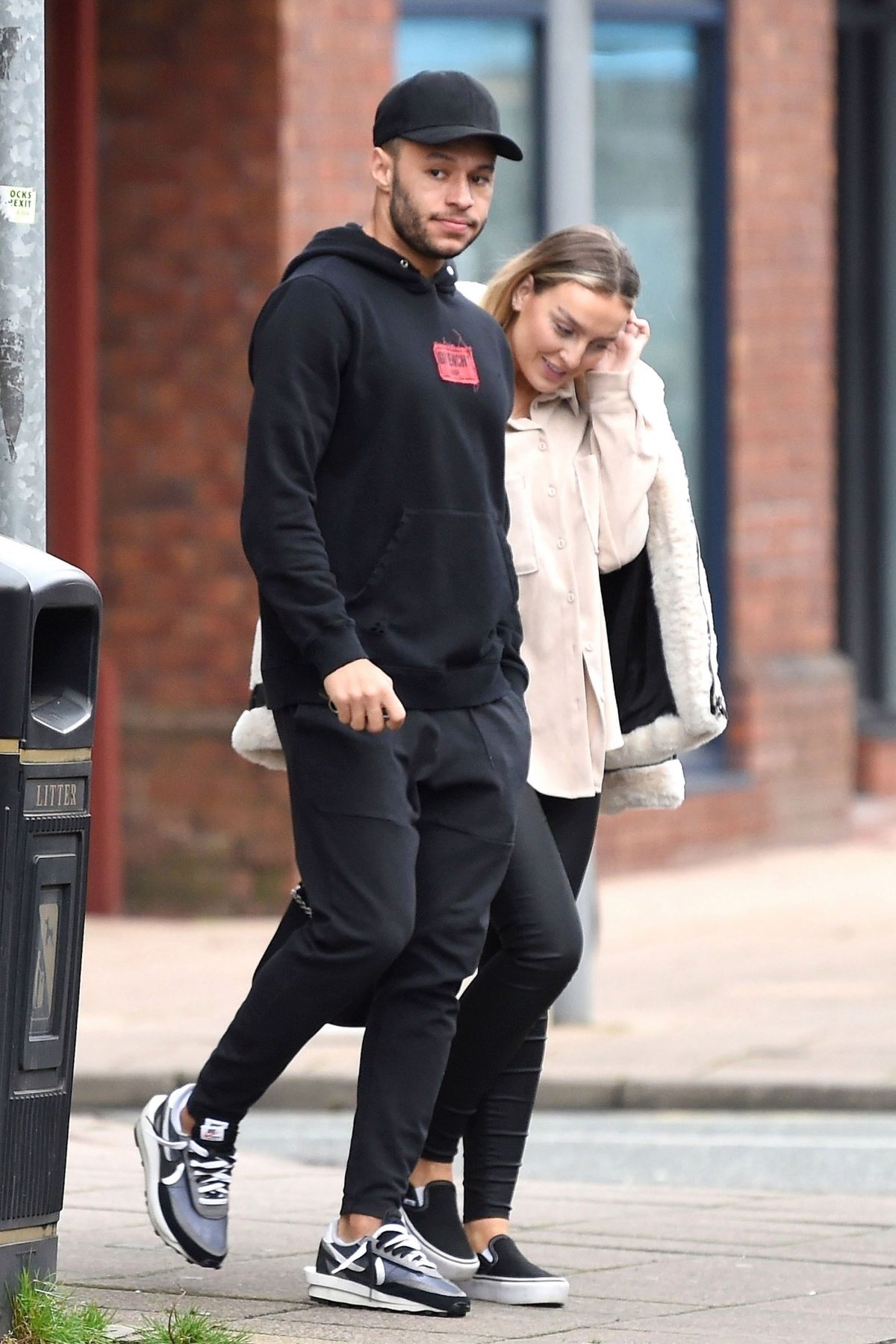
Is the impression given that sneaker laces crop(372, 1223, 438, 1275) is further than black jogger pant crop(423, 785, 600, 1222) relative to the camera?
No

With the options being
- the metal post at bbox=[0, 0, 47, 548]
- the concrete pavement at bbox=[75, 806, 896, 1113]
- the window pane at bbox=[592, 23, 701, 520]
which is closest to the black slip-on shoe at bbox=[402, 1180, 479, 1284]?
the metal post at bbox=[0, 0, 47, 548]

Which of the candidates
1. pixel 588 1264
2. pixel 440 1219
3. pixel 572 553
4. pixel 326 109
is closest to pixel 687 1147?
pixel 588 1264

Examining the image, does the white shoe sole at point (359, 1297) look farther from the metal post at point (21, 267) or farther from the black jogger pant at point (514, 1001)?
the metal post at point (21, 267)

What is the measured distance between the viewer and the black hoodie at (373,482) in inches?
181

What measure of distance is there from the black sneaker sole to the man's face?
58.6 inches

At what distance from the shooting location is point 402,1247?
4.75m

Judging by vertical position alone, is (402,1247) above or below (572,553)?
below

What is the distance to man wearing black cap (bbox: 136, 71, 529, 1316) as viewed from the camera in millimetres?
4652

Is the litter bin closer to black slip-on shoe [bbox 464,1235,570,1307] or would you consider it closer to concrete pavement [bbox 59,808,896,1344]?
concrete pavement [bbox 59,808,896,1344]

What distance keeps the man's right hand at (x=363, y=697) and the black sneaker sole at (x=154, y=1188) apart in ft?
2.59

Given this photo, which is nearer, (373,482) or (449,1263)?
(373,482)

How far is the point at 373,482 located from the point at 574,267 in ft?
2.03

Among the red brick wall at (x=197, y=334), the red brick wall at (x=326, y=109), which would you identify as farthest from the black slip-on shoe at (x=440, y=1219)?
the red brick wall at (x=326, y=109)

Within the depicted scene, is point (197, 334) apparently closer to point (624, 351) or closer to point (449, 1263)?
point (624, 351)
